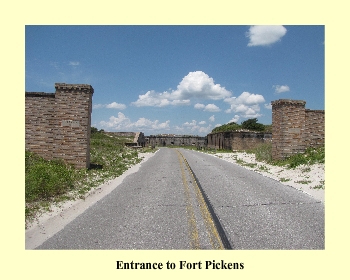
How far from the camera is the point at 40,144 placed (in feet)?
39.8

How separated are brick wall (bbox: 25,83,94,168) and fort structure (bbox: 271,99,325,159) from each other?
10847mm

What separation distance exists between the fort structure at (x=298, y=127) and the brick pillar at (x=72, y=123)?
10856 millimetres

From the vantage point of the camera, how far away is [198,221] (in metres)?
5.72

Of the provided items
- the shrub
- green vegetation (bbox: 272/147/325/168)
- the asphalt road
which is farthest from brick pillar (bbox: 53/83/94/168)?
green vegetation (bbox: 272/147/325/168)

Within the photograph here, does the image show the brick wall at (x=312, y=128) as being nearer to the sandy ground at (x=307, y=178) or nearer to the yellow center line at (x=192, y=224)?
the sandy ground at (x=307, y=178)

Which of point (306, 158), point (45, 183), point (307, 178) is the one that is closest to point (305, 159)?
point (306, 158)

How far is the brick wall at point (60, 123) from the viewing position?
39.9 ft

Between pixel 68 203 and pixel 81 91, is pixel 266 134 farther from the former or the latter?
pixel 68 203

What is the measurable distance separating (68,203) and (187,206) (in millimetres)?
3247

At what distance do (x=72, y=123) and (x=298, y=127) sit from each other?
40.2 ft

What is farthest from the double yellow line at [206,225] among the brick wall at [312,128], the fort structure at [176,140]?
the fort structure at [176,140]

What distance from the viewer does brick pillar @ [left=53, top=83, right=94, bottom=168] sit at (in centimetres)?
1227

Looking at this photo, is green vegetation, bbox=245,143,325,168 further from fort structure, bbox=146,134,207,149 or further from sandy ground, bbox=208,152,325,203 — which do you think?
fort structure, bbox=146,134,207,149
